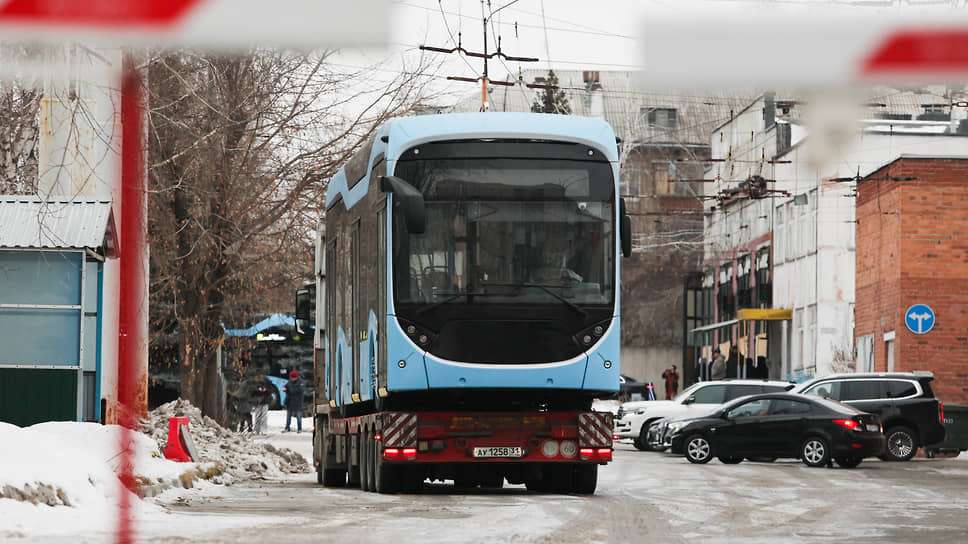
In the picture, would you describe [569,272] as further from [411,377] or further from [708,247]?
[708,247]

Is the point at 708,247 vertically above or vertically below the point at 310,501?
above

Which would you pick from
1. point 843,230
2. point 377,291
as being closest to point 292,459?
point 377,291

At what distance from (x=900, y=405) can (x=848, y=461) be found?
3359 millimetres

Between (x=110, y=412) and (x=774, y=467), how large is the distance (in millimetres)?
12571

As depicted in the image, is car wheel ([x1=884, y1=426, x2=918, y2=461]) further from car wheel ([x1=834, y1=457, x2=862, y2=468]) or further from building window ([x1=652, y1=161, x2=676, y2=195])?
building window ([x1=652, y1=161, x2=676, y2=195])

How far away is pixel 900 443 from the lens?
108ft

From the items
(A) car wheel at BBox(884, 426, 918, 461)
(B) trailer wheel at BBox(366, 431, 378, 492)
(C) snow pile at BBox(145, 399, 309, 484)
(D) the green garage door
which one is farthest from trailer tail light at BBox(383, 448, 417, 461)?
(A) car wheel at BBox(884, 426, 918, 461)

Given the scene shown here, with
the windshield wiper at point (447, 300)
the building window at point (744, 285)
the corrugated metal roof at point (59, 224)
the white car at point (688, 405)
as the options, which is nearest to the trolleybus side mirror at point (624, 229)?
the windshield wiper at point (447, 300)

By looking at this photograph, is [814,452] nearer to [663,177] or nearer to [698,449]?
[698,449]

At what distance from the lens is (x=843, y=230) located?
57.9m

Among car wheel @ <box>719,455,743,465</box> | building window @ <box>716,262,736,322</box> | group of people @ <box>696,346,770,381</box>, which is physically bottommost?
car wheel @ <box>719,455,743,465</box>

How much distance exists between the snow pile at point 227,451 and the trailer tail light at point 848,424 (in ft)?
30.6

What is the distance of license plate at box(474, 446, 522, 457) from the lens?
1795cm

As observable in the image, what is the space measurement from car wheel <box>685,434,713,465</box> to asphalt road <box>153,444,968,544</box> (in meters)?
6.68
